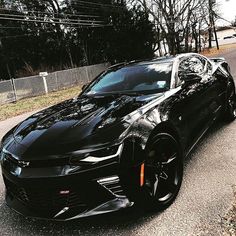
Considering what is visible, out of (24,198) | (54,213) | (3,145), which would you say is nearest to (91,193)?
(54,213)

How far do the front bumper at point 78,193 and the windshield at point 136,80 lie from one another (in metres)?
1.68

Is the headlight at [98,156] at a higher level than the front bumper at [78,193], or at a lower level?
higher

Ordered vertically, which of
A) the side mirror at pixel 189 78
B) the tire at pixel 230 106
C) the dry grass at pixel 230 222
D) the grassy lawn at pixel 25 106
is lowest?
the grassy lawn at pixel 25 106

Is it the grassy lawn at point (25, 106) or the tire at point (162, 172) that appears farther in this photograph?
the grassy lawn at point (25, 106)

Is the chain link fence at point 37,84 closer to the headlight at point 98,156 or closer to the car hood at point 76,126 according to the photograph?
the car hood at point 76,126

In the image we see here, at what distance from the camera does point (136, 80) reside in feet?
15.5

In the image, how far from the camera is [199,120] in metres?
4.68

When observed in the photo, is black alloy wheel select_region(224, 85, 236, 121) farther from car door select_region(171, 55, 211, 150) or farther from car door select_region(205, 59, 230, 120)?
car door select_region(171, 55, 211, 150)

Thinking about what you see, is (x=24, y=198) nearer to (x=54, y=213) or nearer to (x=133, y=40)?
(x=54, y=213)

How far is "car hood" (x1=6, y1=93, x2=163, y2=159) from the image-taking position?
309 centimetres

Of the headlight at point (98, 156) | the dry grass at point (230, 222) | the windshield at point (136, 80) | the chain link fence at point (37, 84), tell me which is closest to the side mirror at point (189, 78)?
the windshield at point (136, 80)

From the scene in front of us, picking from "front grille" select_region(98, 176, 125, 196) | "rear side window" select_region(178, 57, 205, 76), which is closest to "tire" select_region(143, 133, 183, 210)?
"front grille" select_region(98, 176, 125, 196)

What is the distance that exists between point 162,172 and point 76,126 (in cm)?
96

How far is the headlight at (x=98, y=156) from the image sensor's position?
2.95 meters
